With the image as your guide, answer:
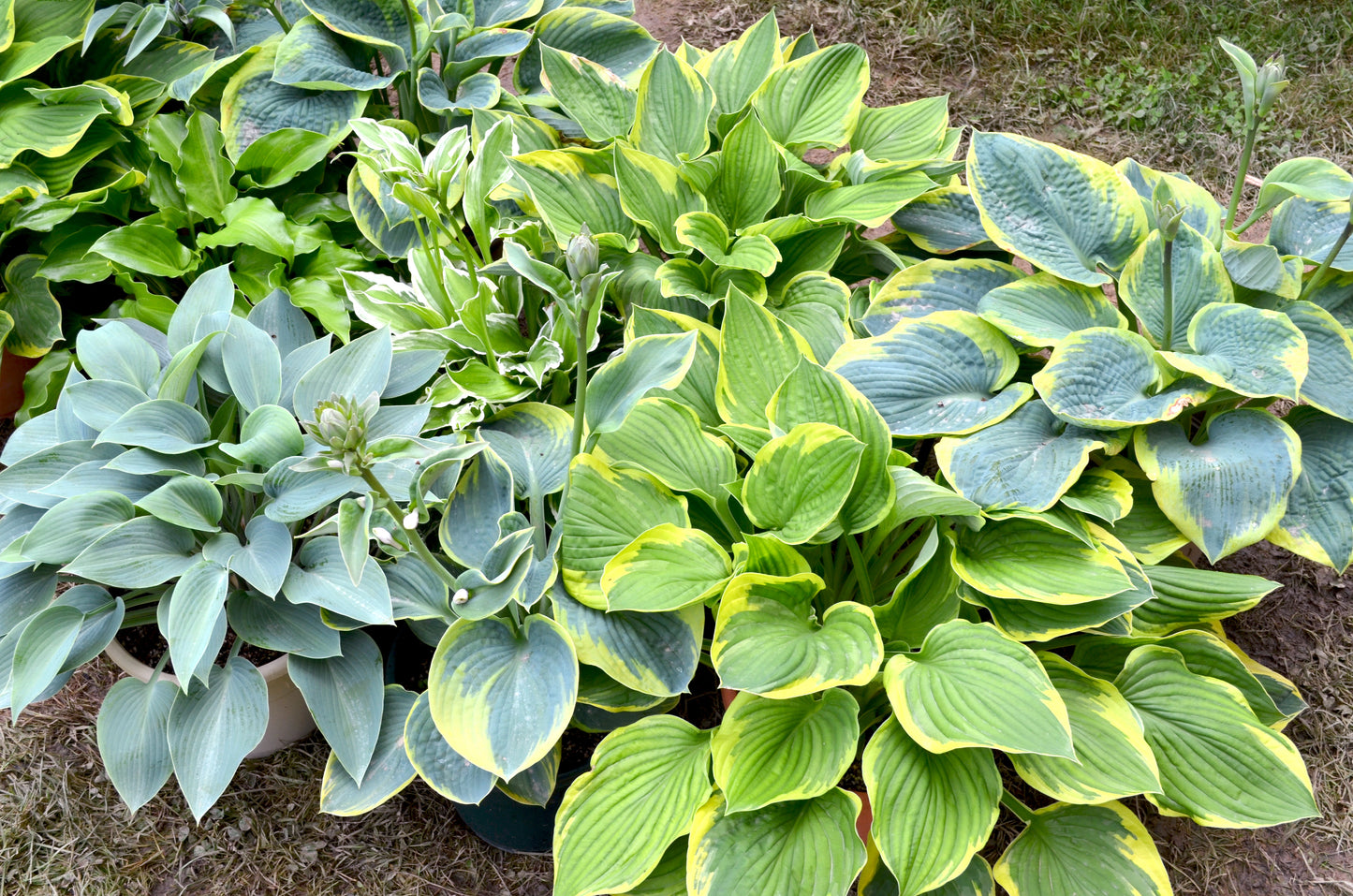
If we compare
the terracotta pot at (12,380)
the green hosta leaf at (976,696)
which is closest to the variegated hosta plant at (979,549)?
the green hosta leaf at (976,696)

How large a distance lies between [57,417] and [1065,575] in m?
1.57

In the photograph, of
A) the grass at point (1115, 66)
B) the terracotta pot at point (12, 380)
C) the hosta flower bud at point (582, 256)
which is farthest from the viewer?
the grass at point (1115, 66)

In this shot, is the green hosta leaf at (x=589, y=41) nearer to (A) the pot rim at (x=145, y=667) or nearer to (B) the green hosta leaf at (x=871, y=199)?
(B) the green hosta leaf at (x=871, y=199)

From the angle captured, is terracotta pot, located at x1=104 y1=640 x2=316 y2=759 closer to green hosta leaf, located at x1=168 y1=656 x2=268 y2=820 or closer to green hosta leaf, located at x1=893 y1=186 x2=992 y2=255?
green hosta leaf, located at x1=168 y1=656 x2=268 y2=820

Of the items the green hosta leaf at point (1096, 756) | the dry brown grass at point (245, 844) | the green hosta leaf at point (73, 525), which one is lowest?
the dry brown grass at point (245, 844)

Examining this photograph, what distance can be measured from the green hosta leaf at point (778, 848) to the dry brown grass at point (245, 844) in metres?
0.52

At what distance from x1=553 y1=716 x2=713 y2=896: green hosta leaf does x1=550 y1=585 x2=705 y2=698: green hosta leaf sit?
68mm

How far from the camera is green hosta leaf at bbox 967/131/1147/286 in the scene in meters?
1.72

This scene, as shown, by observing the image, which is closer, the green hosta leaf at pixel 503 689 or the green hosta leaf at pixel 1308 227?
the green hosta leaf at pixel 503 689

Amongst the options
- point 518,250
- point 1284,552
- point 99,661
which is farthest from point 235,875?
point 1284,552

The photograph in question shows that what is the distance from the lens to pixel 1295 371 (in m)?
1.46

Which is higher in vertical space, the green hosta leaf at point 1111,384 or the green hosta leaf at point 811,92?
the green hosta leaf at point 811,92

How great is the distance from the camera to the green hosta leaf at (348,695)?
1414 mm

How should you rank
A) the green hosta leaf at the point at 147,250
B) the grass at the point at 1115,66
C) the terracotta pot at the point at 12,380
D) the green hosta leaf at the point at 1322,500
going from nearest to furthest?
the green hosta leaf at the point at 1322,500, the green hosta leaf at the point at 147,250, the terracotta pot at the point at 12,380, the grass at the point at 1115,66
